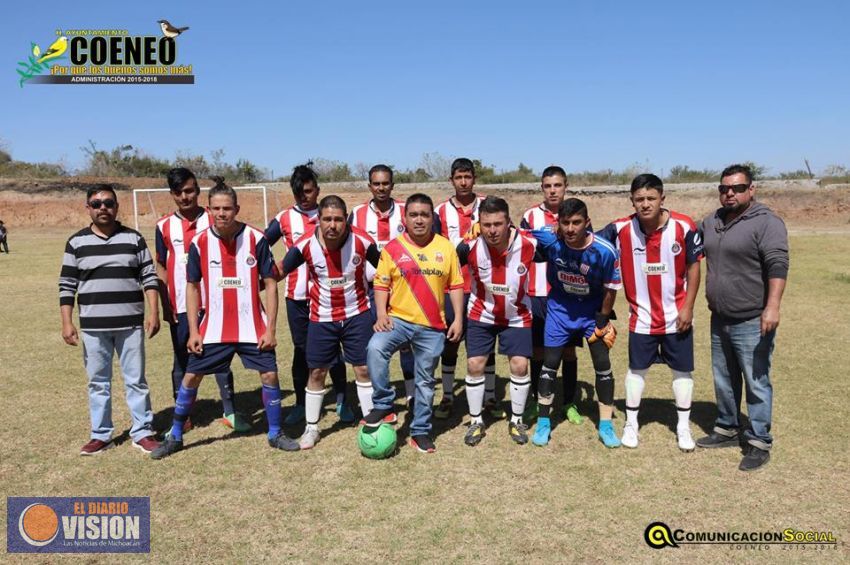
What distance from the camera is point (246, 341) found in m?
4.95

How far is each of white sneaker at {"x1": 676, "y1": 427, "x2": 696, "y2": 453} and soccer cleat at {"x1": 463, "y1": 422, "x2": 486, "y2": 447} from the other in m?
1.67

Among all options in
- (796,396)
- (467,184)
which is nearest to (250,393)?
(467,184)

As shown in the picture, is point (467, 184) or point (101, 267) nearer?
point (101, 267)

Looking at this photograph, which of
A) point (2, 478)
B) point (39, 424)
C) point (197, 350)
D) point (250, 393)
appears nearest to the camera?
point (2, 478)

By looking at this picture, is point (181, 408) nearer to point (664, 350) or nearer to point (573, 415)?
point (573, 415)

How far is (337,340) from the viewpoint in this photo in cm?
518

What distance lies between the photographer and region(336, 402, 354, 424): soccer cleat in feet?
18.8

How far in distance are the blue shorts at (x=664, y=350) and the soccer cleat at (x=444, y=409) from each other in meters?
1.80

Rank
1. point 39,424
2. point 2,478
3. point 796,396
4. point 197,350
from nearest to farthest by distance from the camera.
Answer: point 2,478, point 197,350, point 39,424, point 796,396

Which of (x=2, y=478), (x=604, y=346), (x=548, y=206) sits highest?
(x=548, y=206)

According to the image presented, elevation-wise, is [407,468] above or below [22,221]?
below

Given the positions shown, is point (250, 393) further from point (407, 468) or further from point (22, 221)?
point (22, 221)

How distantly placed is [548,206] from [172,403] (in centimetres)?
452

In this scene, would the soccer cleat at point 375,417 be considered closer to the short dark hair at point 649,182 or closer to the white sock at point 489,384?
the white sock at point 489,384
